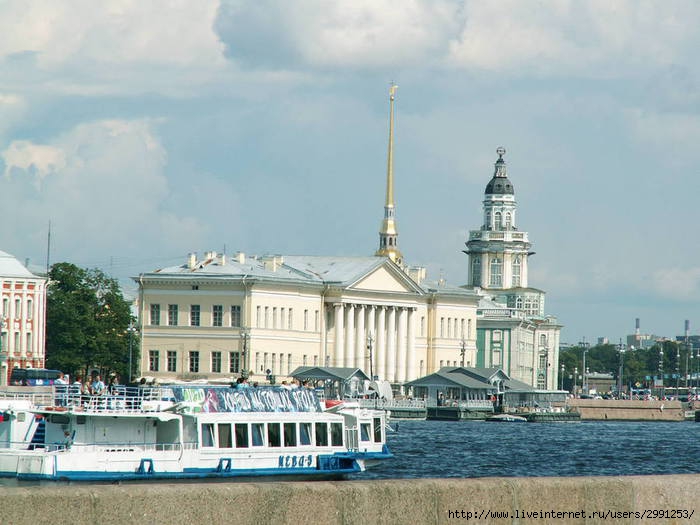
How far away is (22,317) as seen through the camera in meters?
110

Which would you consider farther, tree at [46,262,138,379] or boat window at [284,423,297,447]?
tree at [46,262,138,379]

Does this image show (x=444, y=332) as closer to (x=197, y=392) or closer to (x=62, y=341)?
(x=62, y=341)

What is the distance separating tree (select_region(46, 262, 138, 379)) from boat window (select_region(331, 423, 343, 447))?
6838cm

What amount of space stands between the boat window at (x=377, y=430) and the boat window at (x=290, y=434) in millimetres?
5434

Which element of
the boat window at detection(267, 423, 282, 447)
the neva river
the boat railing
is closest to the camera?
the boat railing

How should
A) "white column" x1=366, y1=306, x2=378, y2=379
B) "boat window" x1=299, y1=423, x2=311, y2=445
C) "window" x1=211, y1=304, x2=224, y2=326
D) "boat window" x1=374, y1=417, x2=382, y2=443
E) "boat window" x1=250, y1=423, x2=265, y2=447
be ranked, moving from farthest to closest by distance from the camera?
"white column" x1=366, y1=306, x2=378, y2=379 < "window" x1=211, y1=304, x2=224, y2=326 < "boat window" x1=374, y1=417, x2=382, y2=443 < "boat window" x1=299, y1=423, x2=311, y2=445 < "boat window" x1=250, y1=423, x2=265, y2=447

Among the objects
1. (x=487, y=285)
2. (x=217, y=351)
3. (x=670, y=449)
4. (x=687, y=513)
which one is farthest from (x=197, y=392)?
(x=487, y=285)

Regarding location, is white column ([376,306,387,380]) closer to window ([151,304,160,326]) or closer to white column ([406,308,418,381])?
white column ([406,308,418,381])

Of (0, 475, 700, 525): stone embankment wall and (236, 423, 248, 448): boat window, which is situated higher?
(0, 475, 700, 525): stone embankment wall

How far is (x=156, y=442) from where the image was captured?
3875 centimetres

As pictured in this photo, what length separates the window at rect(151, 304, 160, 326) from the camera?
128m

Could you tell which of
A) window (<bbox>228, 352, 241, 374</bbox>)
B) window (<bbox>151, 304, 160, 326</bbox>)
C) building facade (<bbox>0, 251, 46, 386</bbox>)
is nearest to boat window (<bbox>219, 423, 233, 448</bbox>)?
building facade (<bbox>0, 251, 46, 386</bbox>)

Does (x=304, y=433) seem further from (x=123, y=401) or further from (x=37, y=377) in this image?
(x=37, y=377)

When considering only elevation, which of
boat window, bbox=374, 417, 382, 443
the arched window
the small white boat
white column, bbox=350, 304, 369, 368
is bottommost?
the small white boat
